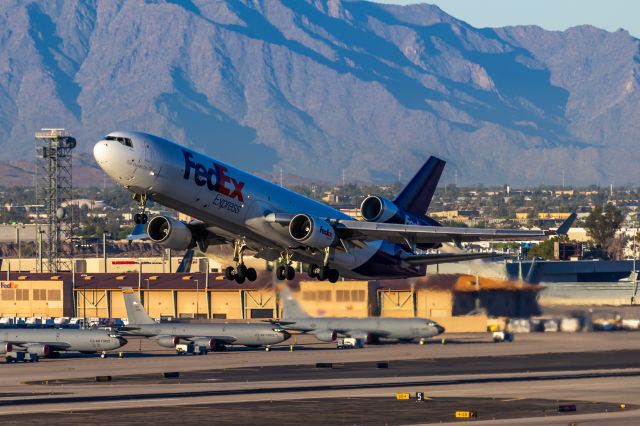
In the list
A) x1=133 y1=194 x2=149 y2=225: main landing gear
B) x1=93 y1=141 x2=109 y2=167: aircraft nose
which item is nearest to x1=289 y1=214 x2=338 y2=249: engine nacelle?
x1=133 y1=194 x2=149 y2=225: main landing gear

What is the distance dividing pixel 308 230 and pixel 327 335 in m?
60.0

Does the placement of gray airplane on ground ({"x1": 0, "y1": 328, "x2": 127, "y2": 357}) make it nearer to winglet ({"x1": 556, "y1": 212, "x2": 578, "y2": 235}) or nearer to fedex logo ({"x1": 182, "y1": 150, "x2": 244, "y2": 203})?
fedex logo ({"x1": 182, "y1": 150, "x2": 244, "y2": 203})

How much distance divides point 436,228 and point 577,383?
21.4m

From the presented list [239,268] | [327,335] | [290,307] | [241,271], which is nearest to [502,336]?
[327,335]

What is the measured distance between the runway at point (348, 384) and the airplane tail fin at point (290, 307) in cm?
374

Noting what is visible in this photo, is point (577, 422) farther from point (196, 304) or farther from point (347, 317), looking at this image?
point (196, 304)

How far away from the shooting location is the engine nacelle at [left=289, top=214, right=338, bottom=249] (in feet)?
278

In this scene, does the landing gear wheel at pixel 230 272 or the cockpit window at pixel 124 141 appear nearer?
the cockpit window at pixel 124 141

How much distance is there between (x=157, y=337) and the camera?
479 ft

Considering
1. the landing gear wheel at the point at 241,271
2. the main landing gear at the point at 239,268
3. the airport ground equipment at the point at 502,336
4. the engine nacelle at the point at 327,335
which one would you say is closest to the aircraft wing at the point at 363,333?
the engine nacelle at the point at 327,335

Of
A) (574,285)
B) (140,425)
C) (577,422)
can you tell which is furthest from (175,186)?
(574,285)

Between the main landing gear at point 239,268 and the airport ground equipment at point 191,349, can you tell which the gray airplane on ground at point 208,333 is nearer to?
the airport ground equipment at point 191,349

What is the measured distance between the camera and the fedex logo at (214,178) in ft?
265

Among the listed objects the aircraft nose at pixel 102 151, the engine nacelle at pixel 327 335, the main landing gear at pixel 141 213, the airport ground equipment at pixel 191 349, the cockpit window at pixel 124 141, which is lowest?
the airport ground equipment at pixel 191 349
